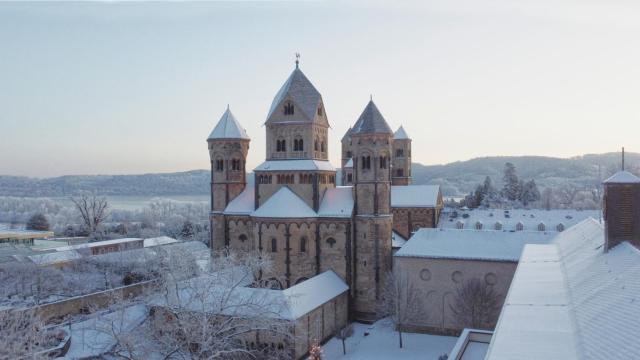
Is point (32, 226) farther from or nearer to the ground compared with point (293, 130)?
nearer to the ground

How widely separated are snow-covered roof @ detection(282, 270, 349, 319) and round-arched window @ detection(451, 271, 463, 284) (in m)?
8.33

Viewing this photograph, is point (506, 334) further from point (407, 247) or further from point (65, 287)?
point (65, 287)

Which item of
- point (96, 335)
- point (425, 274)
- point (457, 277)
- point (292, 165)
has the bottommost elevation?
point (96, 335)

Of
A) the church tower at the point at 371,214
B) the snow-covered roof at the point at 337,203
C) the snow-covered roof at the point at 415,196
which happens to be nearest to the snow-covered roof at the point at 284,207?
the snow-covered roof at the point at 337,203

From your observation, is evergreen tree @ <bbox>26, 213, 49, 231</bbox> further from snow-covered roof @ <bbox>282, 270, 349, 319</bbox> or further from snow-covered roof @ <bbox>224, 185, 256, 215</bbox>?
snow-covered roof @ <bbox>282, 270, 349, 319</bbox>

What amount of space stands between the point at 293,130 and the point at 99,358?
22.9 m

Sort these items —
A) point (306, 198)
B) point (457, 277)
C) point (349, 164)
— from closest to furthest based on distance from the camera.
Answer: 1. point (457, 277)
2. point (306, 198)
3. point (349, 164)

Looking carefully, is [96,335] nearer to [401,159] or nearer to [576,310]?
[576,310]

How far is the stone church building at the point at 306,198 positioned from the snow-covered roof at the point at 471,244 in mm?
3061

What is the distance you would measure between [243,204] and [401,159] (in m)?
30.6

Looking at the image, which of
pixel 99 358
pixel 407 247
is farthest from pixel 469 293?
pixel 99 358

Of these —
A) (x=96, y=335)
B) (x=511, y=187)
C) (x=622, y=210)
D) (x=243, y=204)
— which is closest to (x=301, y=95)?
(x=243, y=204)

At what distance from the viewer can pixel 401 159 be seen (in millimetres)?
68125

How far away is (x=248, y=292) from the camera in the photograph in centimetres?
3206
